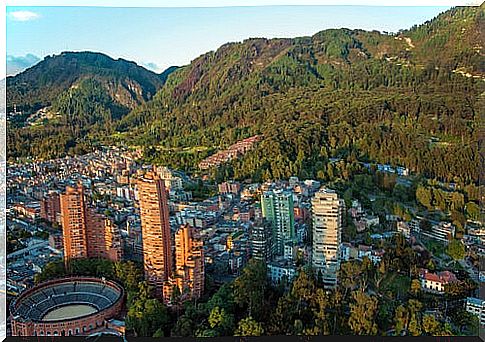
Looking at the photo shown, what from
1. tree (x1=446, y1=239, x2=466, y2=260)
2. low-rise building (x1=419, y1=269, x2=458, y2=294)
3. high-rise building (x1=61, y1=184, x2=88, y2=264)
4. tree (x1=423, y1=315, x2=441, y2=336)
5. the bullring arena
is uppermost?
high-rise building (x1=61, y1=184, x2=88, y2=264)

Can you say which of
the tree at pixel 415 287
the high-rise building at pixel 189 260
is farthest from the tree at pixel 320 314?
the high-rise building at pixel 189 260

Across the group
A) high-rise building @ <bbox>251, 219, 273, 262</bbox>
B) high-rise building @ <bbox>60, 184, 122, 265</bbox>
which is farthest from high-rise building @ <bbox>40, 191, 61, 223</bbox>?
high-rise building @ <bbox>251, 219, 273, 262</bbox>

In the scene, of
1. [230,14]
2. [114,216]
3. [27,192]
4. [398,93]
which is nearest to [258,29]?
[230,14]

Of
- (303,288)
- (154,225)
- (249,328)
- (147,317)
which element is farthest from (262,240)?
(147,317)

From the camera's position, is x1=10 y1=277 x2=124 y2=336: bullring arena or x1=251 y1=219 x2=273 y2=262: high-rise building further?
x1=251 y1=219 x2=273 y2=262: high-rise building

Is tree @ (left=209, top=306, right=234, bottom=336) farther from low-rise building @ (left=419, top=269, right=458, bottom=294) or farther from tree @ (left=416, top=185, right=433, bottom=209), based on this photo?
tree @ (left=416, top=185, right=433, bottom=209)

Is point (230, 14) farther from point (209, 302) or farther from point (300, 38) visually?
point (209, 302)
